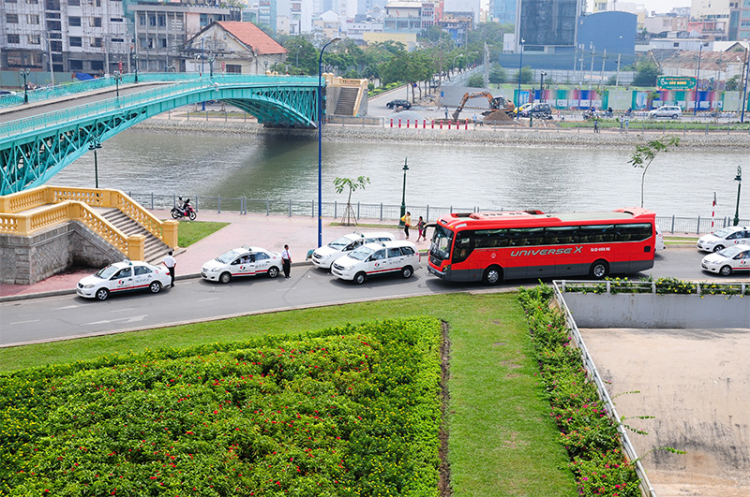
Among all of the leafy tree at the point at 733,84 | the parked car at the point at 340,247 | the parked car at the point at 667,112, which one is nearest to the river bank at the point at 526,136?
the parked car at the point at 667,112

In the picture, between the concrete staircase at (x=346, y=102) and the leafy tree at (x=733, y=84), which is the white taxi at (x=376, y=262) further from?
the leafy tree at (x=733, y=84)

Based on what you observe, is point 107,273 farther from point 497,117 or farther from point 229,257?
point 497,117

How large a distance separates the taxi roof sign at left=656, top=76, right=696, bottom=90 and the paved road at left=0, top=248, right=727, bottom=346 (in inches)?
3713

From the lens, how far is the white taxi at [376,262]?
30.5 m

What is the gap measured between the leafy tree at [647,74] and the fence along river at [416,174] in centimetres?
7531

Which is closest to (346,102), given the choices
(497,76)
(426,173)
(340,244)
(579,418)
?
(426,173)

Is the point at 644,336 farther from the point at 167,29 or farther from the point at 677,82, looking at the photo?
the point at 167,29

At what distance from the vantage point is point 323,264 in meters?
32.6

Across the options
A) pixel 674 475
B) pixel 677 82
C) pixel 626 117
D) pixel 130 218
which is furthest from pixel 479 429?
pixel 677 82

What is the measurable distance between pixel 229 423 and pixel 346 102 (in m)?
89.1

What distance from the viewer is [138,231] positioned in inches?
1353

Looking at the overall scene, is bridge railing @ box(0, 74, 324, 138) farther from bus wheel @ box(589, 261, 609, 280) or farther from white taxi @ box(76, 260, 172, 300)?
bus wheel @ box(589, 261, 609, 280)

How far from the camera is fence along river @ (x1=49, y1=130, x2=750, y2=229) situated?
56531 millimetres

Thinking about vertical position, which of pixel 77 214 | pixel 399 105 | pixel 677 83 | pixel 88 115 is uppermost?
pixel 677 83
